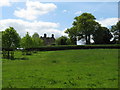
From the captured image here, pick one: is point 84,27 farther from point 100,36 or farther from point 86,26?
point 100,36

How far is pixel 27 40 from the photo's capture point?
59.6m

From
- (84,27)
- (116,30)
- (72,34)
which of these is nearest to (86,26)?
(84,27)

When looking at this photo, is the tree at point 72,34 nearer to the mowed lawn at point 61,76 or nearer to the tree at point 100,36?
the tree at point 100,36

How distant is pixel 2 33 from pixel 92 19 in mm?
61510

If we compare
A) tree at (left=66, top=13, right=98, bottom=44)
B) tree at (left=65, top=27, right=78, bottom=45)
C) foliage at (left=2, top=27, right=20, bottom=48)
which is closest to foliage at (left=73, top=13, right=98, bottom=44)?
tree at (left=66, top=13, right=98, bottom=44)

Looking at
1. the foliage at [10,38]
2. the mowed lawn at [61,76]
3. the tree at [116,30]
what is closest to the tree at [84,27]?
the tree at [116,30]

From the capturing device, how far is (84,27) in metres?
90.6

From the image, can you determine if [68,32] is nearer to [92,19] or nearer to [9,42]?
[92,19]

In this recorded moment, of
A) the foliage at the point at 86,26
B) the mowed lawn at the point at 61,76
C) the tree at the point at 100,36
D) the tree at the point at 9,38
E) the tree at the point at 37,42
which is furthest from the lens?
the tree at the point at 100,36

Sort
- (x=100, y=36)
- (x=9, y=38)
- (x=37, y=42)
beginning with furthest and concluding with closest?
(x=100, y=36) → (x=37, y=42) → (x=9, y=38)

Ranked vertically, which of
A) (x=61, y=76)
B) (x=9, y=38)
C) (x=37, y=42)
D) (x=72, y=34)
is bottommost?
(x=61, y=76)

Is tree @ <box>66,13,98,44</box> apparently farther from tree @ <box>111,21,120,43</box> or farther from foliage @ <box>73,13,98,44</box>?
tree @ <box>111,21,120,43</box>

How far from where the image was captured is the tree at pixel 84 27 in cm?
8944

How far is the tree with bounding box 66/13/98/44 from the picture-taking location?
293ft
